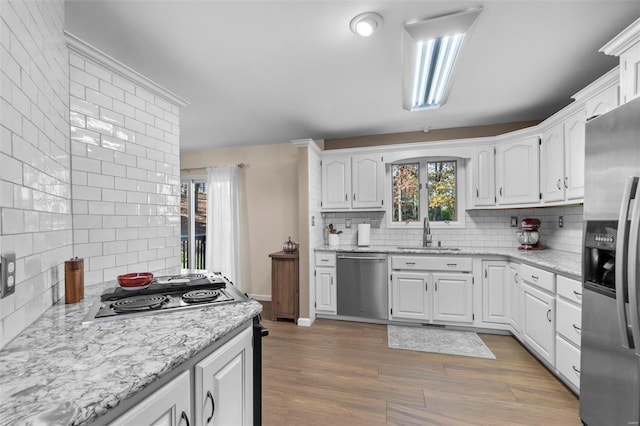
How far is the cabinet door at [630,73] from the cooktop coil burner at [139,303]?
2591 millimetres

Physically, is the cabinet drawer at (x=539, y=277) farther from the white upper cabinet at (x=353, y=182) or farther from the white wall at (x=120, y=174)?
the white wall at (x=120, y=174)

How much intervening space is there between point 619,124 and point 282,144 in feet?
12.7

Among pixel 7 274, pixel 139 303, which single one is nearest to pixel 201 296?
pixel 139 303

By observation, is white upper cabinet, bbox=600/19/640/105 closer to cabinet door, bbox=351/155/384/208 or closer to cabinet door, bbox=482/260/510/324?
cabinet door, bbox=482/260/510/324

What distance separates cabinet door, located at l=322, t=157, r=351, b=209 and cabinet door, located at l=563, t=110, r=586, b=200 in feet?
7.32

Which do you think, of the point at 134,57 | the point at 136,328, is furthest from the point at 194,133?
the point at 136,328

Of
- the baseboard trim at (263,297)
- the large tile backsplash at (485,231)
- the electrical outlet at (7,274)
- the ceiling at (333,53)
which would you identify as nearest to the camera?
the electrical outlet at (7,274)

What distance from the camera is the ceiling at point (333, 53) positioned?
61.7 inches

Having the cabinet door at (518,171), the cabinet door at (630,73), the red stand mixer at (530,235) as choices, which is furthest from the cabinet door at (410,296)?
the cabinet door at (630,73)

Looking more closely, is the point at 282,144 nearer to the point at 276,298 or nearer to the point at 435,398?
the point at 276,298

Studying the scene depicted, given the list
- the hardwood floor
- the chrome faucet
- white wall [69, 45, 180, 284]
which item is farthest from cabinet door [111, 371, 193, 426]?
the chrome faucet

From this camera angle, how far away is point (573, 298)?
192 cm

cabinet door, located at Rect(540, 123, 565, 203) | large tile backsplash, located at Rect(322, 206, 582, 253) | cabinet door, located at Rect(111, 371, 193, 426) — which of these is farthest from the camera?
large tile backsplash, located at Rect(322, 206, 582, 253)

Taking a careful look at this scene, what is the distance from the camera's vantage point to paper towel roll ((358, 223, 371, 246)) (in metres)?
3.77
